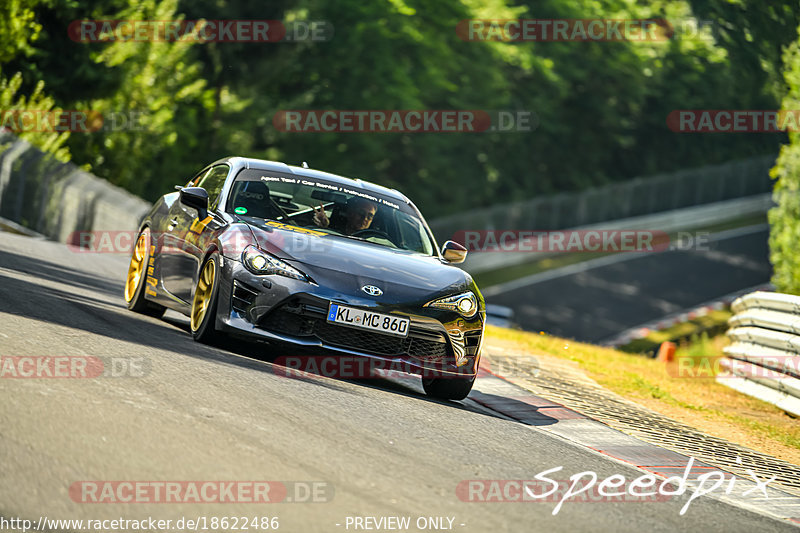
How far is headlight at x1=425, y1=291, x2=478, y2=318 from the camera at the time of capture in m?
8.48

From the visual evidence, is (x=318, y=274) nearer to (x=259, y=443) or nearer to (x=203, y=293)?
(x=203, y=293)

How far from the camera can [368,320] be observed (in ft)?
26.8

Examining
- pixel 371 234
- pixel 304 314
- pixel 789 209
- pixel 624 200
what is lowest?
pixel 304 314

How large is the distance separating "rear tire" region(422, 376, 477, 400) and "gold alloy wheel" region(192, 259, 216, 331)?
1.83 meters

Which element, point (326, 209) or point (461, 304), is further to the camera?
point (326, 209)

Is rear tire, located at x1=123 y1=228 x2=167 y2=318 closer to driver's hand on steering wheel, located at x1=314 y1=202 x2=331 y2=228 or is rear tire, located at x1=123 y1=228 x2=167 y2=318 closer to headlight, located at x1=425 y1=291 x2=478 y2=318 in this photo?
driver's hand on steering wheel, located at x1=314 y1=202 x2=331 y2=228

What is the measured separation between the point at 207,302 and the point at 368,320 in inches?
51.5

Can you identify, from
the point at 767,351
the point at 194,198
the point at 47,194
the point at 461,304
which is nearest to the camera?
the point at 461,304

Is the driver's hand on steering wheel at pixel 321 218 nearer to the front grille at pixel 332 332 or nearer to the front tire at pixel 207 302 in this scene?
the front tire at pixel 207 302

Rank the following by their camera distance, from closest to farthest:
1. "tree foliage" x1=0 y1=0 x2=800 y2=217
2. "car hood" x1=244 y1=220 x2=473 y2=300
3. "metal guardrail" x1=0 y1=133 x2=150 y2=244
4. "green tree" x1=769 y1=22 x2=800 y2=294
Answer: "car hood" x1=244 y1=220 x2=473 y2=300 → "green tree" x1=769 y1=22 x2=800 y2=294 → "metal guardrail" x1=0 y1=133 x2=150 y2=244 → "tree foliage" x1=0 y1=0 x2=800 y2=217

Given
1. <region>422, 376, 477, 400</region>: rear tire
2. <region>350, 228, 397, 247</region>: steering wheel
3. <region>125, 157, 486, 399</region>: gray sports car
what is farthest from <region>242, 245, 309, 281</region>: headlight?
<region>422, 376, 477, 400</region>: rear tire

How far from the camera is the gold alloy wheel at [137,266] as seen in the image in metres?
10.5

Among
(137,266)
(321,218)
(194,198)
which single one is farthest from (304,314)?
(137,266)

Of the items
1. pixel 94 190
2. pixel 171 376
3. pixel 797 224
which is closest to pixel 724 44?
pixel 797 224
